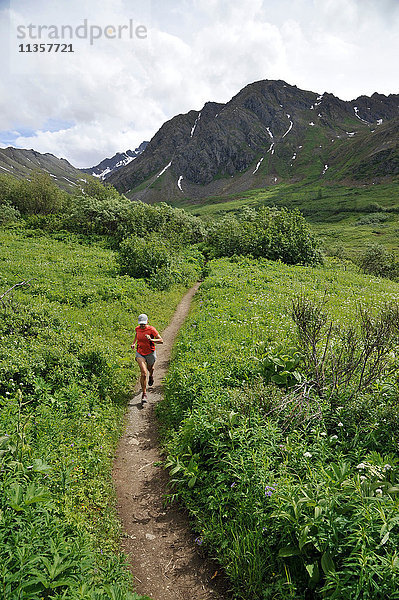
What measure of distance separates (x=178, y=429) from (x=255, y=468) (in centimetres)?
296

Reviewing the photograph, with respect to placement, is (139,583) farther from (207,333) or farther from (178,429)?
(207,333)

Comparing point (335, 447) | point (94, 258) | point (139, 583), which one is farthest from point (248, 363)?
point (94, 258)

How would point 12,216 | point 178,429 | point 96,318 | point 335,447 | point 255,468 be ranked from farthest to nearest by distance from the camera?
1. point 12,216
2. point 96,318
3. point 178,429
4. point 335,447
5. point 255,468

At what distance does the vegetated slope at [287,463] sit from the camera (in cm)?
382

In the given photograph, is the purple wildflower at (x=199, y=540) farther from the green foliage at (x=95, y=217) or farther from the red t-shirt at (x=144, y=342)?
the green foliage at (x=95, y=217)

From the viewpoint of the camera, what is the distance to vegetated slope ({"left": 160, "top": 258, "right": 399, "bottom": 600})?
12.5 feet

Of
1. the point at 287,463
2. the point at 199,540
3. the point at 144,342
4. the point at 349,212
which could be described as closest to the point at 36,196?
the point at 144,342

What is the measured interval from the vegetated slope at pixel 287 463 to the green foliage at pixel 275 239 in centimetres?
2034

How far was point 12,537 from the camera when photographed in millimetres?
3938

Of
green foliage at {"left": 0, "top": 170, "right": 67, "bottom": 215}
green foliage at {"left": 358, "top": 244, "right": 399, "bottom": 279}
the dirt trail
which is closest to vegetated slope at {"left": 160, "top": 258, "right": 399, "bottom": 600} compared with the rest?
the dirt trail

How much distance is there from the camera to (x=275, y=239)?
29906 mm

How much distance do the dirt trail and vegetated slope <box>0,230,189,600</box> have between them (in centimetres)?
33

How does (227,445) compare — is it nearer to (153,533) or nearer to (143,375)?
(153,533)

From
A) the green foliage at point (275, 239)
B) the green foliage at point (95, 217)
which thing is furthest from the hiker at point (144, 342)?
the green foliage at point (95, 217)
